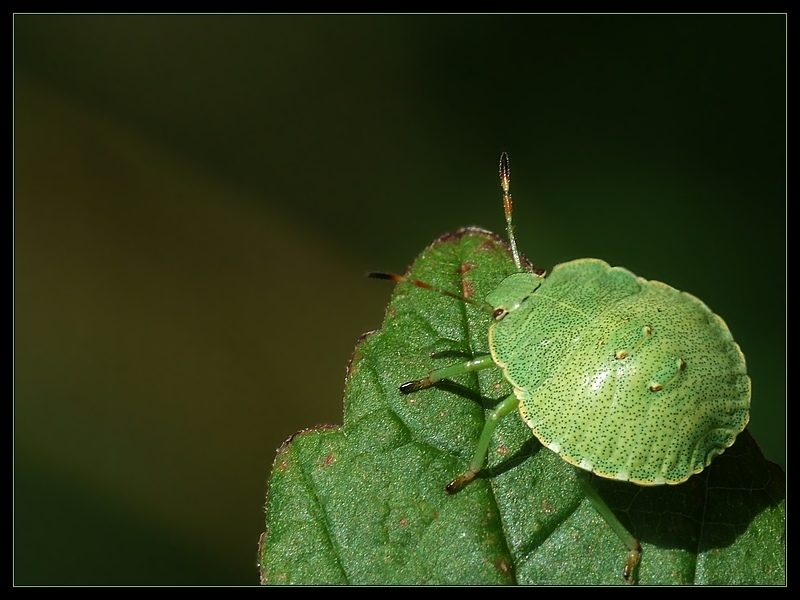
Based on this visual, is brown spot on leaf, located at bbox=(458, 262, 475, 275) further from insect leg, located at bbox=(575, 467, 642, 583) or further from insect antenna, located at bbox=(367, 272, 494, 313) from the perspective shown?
insect leg, located at bbox=(575, 467, 642, 583)

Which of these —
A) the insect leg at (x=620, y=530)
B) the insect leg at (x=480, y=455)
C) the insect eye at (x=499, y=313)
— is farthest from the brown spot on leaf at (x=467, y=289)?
the insect leg at (x=620, y=530)

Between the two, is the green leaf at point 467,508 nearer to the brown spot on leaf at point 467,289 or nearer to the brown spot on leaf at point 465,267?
the brown spot on leaf at point 467,289

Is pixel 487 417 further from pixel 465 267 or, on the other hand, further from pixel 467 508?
pixel 465 267

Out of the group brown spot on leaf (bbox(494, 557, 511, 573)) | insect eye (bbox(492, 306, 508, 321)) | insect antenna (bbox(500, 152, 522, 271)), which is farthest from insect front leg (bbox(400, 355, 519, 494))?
insect antenna (bbox(500, 152, 522, 271))

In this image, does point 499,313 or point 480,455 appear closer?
point 480,455

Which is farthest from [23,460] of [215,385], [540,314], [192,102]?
[540,314]

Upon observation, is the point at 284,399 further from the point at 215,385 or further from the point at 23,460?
the point at 23,460

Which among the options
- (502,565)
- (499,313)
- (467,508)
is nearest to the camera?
Answer: (502,565)

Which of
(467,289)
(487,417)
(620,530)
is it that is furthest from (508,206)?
(620,530)
